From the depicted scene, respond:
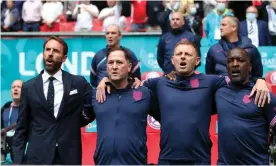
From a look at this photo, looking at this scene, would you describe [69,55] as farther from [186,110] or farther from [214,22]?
[186,110]

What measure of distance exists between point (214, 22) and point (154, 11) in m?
1.88

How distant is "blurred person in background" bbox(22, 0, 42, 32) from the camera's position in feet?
54.7

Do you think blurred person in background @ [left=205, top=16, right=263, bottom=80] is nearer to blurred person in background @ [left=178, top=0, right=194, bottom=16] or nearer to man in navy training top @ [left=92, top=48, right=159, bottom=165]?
man in navy training top @ [left=92, top=48, right=159, bottom=165]

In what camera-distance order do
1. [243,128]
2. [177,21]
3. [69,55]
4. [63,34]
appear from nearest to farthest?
[243,128], [177,21], [69,55], [63,34]

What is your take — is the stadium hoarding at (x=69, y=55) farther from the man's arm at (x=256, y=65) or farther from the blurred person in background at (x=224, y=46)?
the man's arm at (x=256, y=65)

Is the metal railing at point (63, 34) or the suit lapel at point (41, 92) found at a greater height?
the metal railing at point (63, 34)

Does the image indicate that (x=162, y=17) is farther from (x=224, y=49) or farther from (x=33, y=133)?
(x=33, y=133)

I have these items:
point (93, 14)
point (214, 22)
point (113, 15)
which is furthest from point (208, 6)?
point (93, 14)

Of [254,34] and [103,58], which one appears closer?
[103,58]

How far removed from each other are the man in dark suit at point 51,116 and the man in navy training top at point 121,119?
0.84 ft

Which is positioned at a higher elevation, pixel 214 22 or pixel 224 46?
pixel 214 22

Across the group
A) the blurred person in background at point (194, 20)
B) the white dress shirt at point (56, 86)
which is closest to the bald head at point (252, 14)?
the blurred person in background at point (194, 20)

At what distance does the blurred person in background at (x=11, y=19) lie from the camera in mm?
16938

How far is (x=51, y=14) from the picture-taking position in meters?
16.7
